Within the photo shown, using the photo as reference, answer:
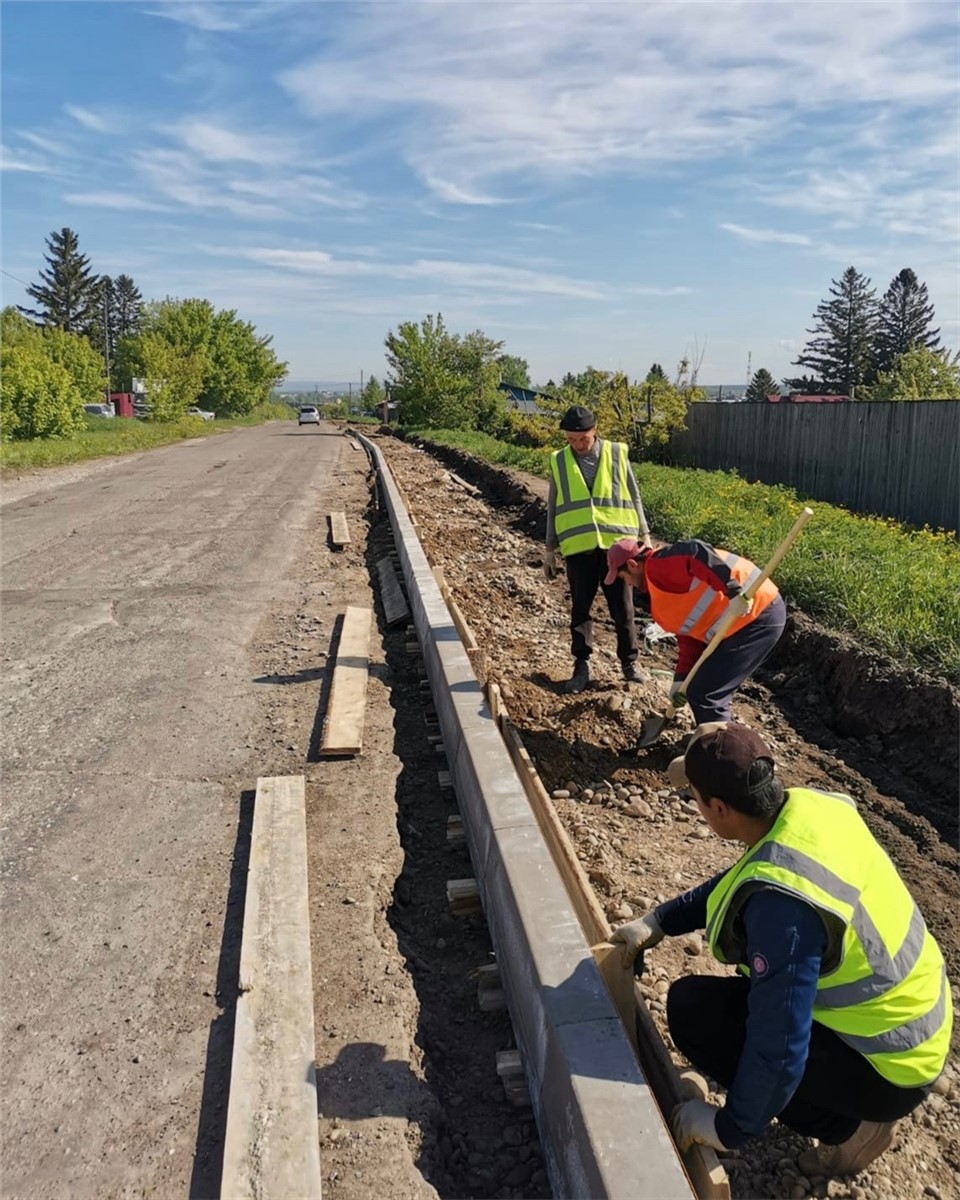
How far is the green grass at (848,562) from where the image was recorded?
6.47 meters

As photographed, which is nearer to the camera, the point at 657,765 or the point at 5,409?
the point at 657,765

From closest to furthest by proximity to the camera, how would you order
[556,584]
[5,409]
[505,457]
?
1. [556,584]
2. [505,457]
3. [5,409]

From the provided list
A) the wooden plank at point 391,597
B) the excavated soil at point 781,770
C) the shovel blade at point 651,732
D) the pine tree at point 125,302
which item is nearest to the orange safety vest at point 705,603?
the shovel blade at point 651,732

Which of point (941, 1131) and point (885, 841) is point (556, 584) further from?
point (941, 1131)

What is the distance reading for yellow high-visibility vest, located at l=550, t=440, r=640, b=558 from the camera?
609cm

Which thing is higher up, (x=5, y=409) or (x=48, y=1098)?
(x=5, y=409)

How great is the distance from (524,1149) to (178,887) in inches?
76.3

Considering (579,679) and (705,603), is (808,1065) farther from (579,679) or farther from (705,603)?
(579,679)

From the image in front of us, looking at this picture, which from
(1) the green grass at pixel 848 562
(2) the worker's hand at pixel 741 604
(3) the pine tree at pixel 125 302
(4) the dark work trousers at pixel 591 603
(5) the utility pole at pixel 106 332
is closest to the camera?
(2) the worker's hand at pixel 741 604

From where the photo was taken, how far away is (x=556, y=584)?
969 cm

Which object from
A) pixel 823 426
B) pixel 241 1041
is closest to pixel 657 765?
pixel 241 1041

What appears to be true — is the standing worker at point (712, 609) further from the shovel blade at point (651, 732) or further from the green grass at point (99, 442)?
the green grass at point (99, 442)

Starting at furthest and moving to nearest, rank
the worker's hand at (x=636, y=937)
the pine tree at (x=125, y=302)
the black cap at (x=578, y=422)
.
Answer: the pine tree at (x=125, y=302) < the black cap at (x=578, y=422) < the worker's hand at (x=636, y=937)

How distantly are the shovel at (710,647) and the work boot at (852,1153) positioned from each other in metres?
2.13
